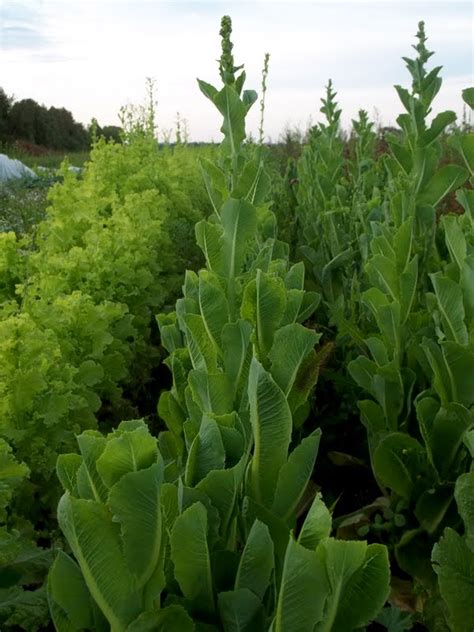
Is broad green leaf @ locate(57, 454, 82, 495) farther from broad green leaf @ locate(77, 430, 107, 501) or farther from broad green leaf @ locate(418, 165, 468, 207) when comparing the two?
broad green leaf @ locate(418, 165, 468, 207)

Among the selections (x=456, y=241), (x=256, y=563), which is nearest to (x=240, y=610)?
(x=256, y=563)

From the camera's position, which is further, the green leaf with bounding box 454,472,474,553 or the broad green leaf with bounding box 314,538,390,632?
the green leaf with bounding box 454,472,474,553

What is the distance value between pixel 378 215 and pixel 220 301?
2155 mm

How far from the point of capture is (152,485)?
125cm

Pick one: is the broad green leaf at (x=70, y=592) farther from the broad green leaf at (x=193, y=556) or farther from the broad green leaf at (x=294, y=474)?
the broad green leaf at (x=294, y=474)

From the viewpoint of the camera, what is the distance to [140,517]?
50.4 inches

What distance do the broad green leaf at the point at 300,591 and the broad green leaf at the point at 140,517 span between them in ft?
0.72

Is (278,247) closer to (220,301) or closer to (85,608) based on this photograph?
(220,301)

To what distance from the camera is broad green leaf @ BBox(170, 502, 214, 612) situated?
1.28 m

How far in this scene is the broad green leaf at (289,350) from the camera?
1.64m

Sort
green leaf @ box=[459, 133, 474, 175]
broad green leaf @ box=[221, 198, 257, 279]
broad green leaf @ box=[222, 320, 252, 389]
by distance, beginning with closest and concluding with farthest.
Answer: broad green leaf @ box=[222, 320, 252, 389]
broad green leaf @ box=[221, 198, 257, 279]
green leaf @ box=[459, 133, 474, 175]

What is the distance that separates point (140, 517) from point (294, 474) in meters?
0.37

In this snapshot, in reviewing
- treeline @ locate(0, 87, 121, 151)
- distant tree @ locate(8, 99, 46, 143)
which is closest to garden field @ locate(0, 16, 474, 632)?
treeline @ locate(0, 87, 121, 151)

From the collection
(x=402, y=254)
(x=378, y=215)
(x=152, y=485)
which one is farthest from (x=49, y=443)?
(x=378, y=215)
